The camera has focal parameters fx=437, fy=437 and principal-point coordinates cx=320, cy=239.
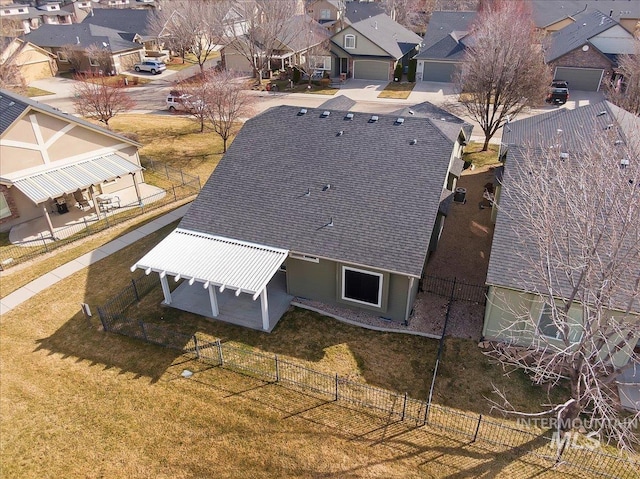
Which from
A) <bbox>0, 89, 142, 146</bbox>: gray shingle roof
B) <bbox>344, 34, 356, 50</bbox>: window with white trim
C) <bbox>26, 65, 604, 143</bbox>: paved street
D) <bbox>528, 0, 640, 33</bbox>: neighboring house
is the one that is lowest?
<bbox>26, 65, 604, 143</bbox>: paved street

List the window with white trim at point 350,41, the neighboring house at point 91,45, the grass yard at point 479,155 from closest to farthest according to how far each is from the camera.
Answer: the grass yard at point 479,155
the window with white trim at point 350,41
the neighboring house at point 91,45

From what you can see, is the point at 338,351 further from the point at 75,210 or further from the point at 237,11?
the point at 237,11

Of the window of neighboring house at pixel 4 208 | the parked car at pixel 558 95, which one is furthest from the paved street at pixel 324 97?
the window of neighboring house at pixel 4 208

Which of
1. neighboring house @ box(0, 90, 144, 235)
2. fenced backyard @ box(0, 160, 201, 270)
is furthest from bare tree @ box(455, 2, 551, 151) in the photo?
neighboring house @ box(0, 90, 144, 235)

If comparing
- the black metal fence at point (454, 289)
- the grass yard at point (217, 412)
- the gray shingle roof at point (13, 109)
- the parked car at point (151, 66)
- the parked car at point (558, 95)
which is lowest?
the grass yard at point (217, 412)

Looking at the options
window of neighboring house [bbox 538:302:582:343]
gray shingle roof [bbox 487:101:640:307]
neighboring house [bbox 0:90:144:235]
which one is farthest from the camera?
neighboring house [bbox 0:90:144:235]

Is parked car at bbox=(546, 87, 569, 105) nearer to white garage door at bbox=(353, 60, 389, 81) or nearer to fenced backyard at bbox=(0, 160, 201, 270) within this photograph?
white garage door at bbox=(353, 60, 389, 81)

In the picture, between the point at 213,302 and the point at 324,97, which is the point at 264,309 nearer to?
the point at 213,302
